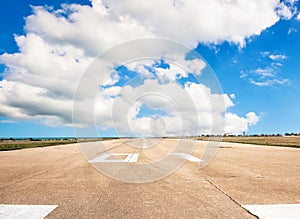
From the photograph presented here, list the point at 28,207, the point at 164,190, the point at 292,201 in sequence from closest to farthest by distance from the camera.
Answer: the point at 28,207 → the point at 292,201 → the point at 164,190

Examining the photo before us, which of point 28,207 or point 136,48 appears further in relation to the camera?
point 136,48

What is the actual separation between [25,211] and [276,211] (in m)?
4.52

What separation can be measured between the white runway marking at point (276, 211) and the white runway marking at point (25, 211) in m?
3.69

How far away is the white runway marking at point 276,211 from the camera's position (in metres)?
5.00

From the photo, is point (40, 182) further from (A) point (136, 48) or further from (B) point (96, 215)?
(A) point (136, 48)

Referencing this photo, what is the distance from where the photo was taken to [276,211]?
17.4 feet

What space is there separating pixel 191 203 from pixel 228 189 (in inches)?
73.4

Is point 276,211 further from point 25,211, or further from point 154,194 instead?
point 25,211

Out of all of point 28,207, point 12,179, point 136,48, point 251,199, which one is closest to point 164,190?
point 251,199

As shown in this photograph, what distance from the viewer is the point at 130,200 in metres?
6.23

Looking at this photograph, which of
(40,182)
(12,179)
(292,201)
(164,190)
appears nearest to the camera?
(292,201)

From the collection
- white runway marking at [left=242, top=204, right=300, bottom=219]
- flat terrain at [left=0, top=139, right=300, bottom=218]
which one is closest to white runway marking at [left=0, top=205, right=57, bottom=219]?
flat terrain at [left=0, top=139, right=300, bottom=218]

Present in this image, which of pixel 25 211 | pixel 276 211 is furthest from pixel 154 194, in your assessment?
pixel 25 211

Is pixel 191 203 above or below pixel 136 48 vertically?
below
